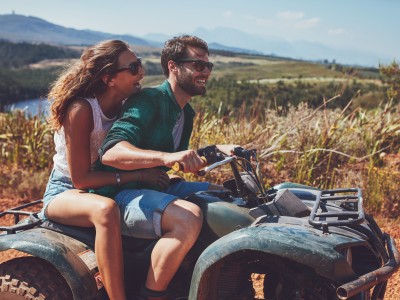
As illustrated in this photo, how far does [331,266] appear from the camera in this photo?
97.0 inches

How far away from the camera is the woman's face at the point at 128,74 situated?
10.9ft

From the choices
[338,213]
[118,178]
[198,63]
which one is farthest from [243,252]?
[198,63]

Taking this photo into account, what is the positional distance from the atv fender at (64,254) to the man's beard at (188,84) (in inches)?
43.1

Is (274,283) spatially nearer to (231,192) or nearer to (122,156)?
(231,192)

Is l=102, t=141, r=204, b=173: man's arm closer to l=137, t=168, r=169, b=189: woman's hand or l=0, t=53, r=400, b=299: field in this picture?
l=137, t=168, r=169, b=189: woman's hand

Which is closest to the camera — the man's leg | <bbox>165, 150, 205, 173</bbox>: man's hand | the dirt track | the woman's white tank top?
<bbox>165, 150, 205, 173</bbox>: man's hand

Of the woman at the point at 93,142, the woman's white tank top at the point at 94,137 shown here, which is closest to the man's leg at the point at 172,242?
the woman at the point at 93,142

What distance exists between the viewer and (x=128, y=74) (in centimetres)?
333

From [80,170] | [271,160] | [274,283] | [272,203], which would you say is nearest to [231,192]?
[272,203]

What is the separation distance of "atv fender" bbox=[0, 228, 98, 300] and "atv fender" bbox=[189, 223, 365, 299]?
607mm

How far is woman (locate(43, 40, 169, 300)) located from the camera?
9.45 ft

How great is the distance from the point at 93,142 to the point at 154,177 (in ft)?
1.39

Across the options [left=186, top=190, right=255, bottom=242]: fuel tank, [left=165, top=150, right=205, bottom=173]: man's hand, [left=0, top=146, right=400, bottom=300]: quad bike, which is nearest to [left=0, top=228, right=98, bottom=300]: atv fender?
[left=0, top=146, right=400, bottom=300]: quad bike

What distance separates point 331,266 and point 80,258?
1.35m
